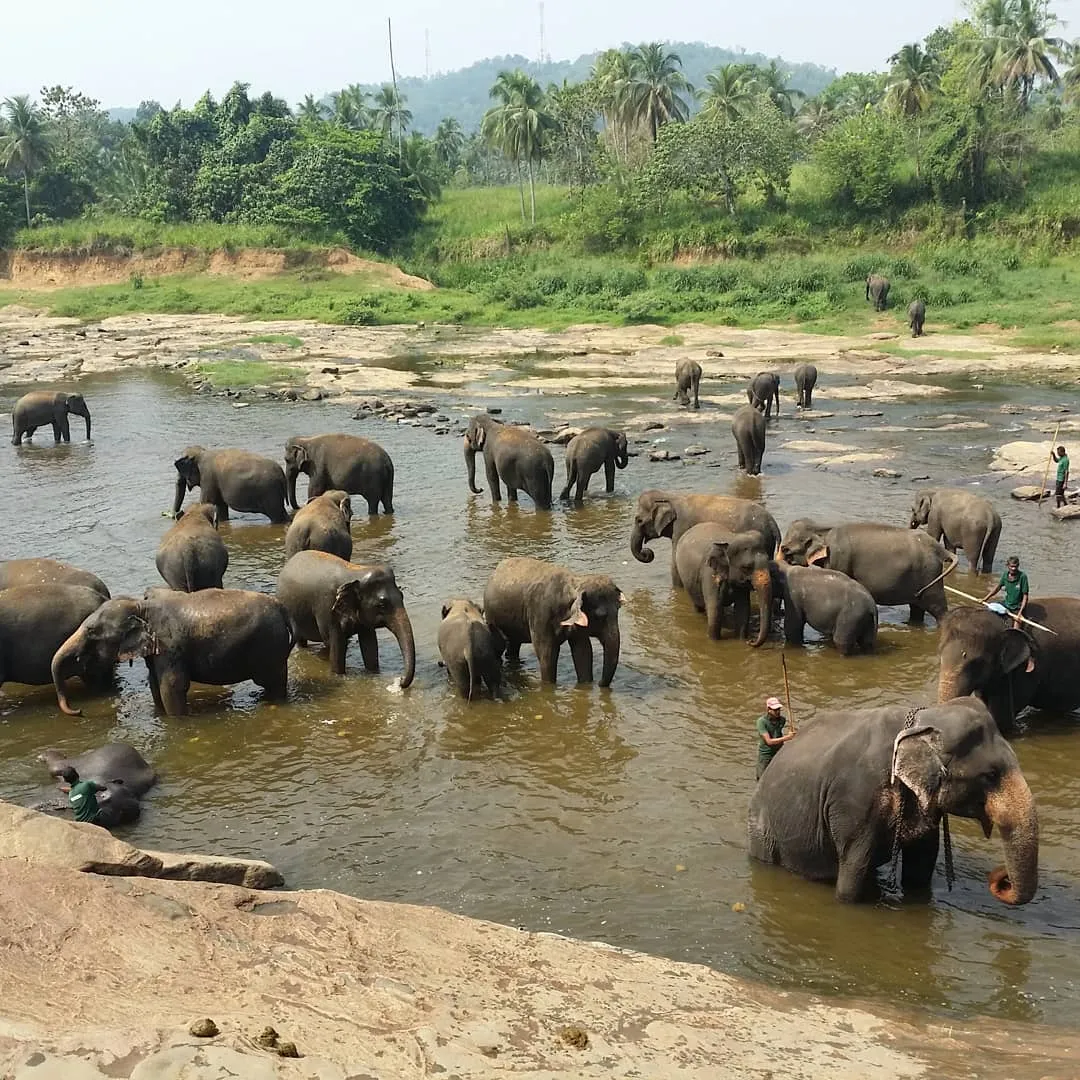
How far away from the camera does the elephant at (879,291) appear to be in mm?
40312

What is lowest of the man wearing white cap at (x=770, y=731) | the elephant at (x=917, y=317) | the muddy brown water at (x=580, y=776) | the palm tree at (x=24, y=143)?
the muddy brown water at (x=580, y=776)

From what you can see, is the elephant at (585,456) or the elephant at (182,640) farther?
the elephant at (585,456)

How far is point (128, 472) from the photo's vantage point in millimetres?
22312

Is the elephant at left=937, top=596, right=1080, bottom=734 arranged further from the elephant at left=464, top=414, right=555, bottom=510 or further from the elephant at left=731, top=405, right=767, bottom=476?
the elephant at left=731, top=405, right=767, bottom=476

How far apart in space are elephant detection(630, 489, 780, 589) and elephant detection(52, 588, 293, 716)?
5.05 metres

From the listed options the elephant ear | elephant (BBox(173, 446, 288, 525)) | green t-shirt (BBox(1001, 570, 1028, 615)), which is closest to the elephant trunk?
the elephant ear

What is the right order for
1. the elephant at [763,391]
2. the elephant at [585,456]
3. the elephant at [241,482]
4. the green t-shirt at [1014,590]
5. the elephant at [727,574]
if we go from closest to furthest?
1. the green t-shirt at [1014,590]
2. the elephant at [727,574]
3. the elephant at [241,482]
4. the elephant at [585,456]
5. the elephant at [763,391]

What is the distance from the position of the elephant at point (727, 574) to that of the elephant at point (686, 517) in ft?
1.83

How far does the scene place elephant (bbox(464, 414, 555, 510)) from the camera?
18141 millimetres

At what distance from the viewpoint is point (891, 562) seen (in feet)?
41.2

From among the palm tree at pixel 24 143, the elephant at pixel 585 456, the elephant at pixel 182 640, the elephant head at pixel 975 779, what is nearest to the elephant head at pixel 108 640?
the elephant at pixel 182 640

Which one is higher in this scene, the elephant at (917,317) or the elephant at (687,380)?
the elephant at (917,317)

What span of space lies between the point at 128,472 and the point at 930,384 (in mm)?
19380

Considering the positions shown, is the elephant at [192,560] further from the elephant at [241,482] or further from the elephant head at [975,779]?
the elephant head at [975,779]
